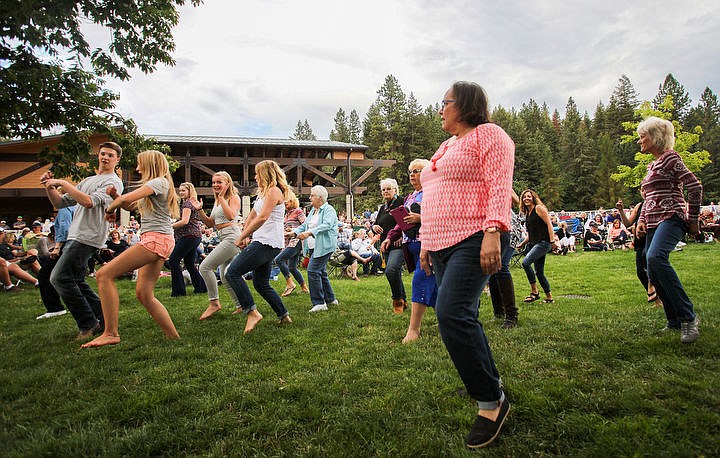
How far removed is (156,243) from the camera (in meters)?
4.12

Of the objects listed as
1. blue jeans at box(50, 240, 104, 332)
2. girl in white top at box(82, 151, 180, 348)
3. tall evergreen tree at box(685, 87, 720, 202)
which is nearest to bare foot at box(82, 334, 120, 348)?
girl in white top at box(82, 151, 180, 348)

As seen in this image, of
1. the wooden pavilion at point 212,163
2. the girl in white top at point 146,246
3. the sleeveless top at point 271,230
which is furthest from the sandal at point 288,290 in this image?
the wooden pavilion at point 212,163

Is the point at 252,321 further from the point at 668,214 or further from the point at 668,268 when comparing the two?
the point at 668,214

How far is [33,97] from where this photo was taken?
214 inches

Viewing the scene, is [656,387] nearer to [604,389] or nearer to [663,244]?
[604,389]

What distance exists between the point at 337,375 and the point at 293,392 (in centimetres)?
41

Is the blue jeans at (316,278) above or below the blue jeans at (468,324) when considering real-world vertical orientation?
below

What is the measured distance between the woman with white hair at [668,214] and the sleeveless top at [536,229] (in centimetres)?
231

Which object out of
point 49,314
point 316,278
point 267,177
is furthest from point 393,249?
point 49,314

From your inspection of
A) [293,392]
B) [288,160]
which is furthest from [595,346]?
[288,160]

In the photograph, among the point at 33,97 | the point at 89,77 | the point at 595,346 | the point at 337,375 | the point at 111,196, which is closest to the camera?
the point at 337,375

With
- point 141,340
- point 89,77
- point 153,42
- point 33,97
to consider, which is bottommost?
point 141,340

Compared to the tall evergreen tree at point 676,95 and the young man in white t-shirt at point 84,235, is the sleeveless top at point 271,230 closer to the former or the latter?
the young man in white t-shirt at point 84,235

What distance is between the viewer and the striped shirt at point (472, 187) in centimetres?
210
